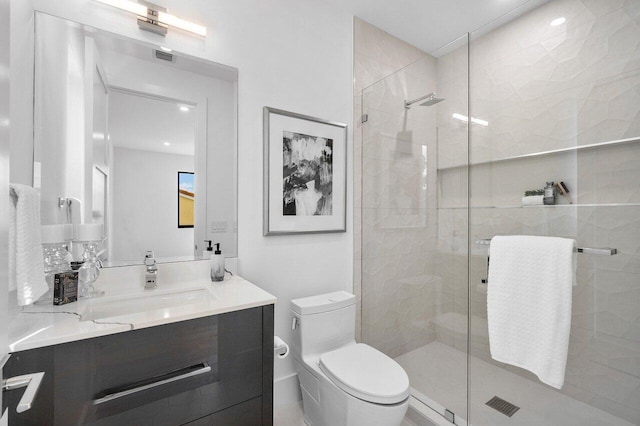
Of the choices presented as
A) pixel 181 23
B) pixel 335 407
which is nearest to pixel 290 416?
pixel 335 407

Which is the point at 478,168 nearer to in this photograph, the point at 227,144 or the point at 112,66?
the point at 227,144

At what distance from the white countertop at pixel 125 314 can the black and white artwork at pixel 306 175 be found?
60 centimetres

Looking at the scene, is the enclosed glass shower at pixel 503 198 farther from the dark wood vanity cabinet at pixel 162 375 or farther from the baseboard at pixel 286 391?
the dark wood vanity cabinet at pixel 162 375

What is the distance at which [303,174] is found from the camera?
76.1 inches

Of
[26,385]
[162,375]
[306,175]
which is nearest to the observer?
[26,385]

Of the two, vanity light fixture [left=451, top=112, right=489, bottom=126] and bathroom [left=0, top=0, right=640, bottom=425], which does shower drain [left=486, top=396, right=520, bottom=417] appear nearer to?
bathroom [left=0, top=0, right=640, bottom=425]

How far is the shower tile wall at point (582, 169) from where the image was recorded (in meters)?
1.36

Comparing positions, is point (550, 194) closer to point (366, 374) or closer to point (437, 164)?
point (437, 164)

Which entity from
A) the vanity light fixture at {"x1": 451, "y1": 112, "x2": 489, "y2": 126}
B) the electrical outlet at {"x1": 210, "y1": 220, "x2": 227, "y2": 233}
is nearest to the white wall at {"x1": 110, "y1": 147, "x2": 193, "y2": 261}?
the electrical outlet at {"x1": 210, "y1": 220, "x2": 227, "y2": 233}

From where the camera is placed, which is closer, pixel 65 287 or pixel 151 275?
pixel 65 287

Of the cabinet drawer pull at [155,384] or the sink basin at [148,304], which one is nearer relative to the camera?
the cabinet drawer pull at [155,384]

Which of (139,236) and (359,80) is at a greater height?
(359,80)

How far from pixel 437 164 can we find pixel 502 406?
138 centimetres

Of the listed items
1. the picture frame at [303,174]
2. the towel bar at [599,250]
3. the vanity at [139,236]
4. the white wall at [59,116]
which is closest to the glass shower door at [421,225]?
the picture frame at [303,174]
